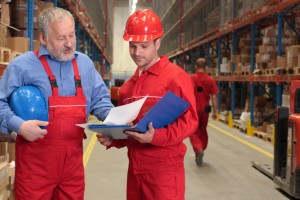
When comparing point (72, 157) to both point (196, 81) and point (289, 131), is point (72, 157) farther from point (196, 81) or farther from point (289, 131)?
point (196, 81)

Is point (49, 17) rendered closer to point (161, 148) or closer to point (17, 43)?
point (161, 148)

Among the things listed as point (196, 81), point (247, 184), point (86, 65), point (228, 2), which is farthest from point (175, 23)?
point (86, 65)

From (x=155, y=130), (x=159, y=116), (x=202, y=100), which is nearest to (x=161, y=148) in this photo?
(x=155, y=130)

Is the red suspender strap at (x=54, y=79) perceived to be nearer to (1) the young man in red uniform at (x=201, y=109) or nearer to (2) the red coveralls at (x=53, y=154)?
(2) the red coveralls at (x=53, y=154)

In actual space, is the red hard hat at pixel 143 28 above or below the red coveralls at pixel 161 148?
above

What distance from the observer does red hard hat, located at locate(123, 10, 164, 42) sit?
2.73m

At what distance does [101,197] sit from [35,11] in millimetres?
3467

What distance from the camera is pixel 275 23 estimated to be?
480 inches

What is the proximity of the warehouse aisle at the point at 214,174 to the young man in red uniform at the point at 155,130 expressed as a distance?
2613 millimetres

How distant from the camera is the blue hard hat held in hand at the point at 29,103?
2443 millimetres

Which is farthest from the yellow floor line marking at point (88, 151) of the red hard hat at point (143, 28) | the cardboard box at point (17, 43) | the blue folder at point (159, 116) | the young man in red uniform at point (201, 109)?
the blue folder at point (159, 116)

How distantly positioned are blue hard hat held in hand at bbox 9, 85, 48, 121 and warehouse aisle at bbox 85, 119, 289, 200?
115 inches

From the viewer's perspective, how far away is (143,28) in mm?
2750

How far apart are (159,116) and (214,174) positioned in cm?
432
